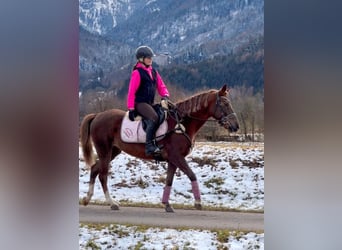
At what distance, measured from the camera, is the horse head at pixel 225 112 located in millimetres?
1832

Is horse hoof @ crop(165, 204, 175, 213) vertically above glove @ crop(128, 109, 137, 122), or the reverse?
glove @ crop(128, 109, 137, 122)

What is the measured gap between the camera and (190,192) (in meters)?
1.86

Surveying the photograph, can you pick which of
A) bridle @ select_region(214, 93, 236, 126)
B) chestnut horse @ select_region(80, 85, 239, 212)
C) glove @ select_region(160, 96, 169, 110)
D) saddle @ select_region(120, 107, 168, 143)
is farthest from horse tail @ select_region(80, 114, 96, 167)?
bridle @ select_region(214, 93, 236, 126)

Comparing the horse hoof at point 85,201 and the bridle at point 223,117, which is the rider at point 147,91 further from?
the horse hoof at point 85,201

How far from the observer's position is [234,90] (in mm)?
1824

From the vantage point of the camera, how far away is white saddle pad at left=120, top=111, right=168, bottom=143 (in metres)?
1.91

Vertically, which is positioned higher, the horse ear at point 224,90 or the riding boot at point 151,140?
the horse ear at point 224,90

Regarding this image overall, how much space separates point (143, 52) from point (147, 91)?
0.17 metres

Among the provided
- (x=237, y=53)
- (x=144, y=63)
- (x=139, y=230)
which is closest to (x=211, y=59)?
(x=237, y=53)

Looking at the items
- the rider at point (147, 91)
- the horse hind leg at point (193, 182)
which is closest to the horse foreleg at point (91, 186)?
the rider at point (147, 91)

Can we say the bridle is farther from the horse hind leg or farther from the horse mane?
the horse hind leg

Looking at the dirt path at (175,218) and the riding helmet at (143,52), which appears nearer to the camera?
the dirt path at (175,218)
